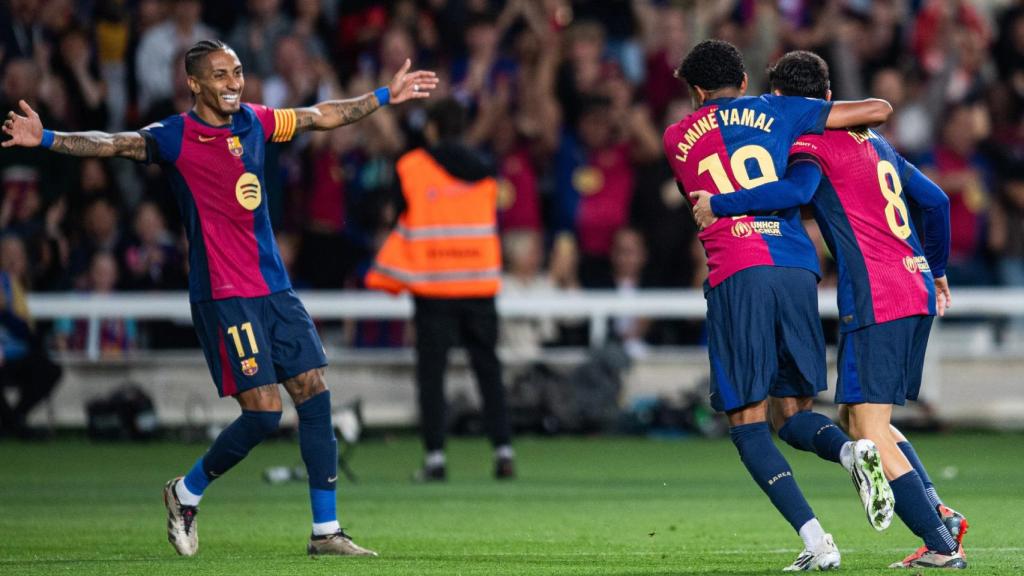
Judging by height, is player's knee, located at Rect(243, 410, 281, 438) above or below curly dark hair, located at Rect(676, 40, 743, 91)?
below

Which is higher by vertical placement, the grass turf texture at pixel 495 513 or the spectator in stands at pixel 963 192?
the spectator in stands at pixel 963 192

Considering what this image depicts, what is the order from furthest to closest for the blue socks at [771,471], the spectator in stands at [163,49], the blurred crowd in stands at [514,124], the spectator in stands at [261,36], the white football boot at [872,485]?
the spectator in stands at [261,36]
the spectator in stands at [163,49]
the blurred crowd in stands at [514,124]
the blue socks at [771,471]
the white football boot at [872,485]

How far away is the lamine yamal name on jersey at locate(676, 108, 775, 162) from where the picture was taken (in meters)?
7.34

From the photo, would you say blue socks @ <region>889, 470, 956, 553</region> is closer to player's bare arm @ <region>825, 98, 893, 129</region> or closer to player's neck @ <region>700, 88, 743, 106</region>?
player's bare arm @ <region>825, 98, 893, 129</region>

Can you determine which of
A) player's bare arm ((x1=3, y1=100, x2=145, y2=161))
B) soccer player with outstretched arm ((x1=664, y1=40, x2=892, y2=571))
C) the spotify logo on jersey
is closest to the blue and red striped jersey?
the spotify logo on jersey

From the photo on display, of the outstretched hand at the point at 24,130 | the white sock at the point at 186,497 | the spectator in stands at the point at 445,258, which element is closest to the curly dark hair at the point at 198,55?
the outstretched hand at the point at 24,130

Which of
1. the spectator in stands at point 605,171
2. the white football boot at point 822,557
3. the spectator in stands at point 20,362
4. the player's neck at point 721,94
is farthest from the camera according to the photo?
the spectator in stands at point 605,171

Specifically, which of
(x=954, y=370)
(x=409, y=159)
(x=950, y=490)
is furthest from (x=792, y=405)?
(x=954, y=370)

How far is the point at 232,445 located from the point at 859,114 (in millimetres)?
3337

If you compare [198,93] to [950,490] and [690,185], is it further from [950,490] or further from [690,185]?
[950,490]

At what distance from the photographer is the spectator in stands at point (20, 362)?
15.3m

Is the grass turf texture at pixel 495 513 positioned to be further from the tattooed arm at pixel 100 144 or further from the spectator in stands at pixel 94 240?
the spectator in stands at pixel 94 240

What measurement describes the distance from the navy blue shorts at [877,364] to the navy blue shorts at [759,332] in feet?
0.37

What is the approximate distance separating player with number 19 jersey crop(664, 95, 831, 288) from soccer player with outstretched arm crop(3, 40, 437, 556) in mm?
2122
